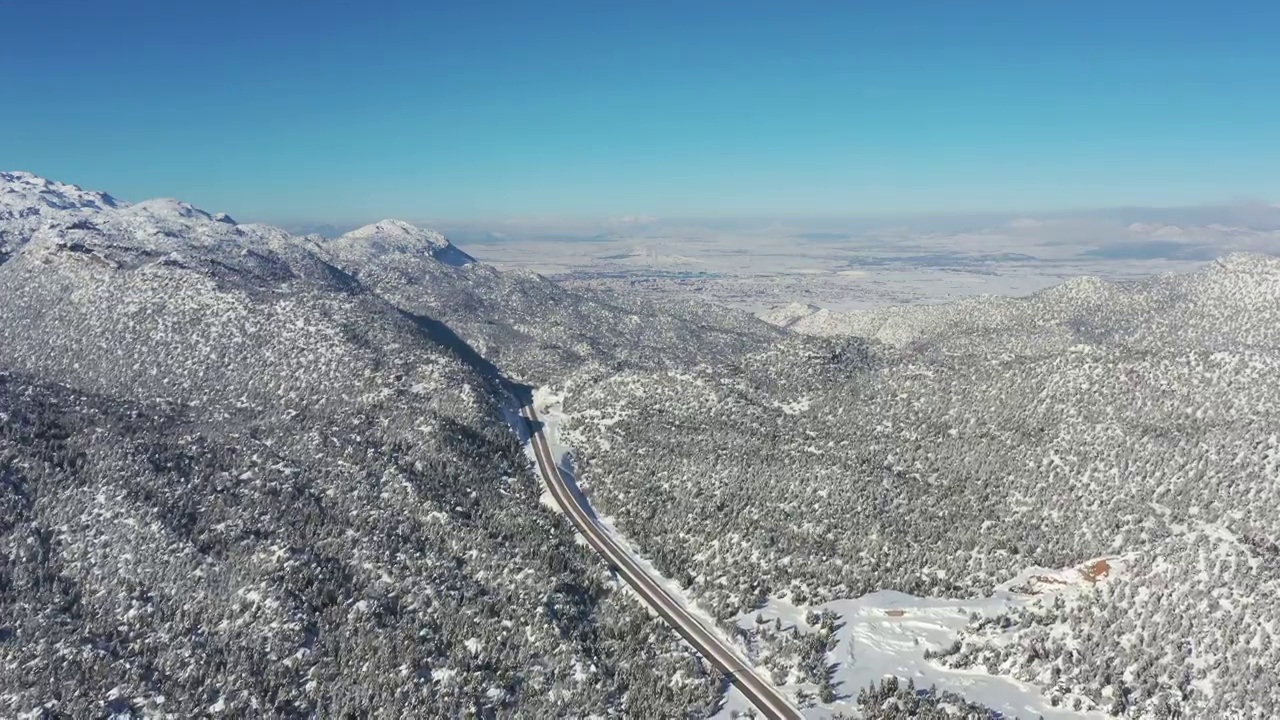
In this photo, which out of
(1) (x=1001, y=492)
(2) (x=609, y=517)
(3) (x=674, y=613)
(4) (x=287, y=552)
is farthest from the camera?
(2) (x=609, y=517)

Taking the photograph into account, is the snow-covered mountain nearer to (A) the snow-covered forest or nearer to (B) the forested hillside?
(A) the snow-covered forest

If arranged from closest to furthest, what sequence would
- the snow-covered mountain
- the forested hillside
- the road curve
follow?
the forested hillside < the snow-covered mountain < the road curve

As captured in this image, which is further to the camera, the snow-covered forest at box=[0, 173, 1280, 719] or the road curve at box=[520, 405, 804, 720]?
the road curve at box=[520, 405, 804, 720]

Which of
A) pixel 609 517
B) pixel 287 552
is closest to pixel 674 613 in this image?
pixel 609 517

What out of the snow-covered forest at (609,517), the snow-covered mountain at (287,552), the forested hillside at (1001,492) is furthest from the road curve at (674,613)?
the forested hillside at (1001,492)

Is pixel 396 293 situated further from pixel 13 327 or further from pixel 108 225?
pixel 13 327

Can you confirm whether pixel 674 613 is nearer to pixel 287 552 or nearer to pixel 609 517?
pixel 609 517

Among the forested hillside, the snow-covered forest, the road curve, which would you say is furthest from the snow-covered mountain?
the forested hillside

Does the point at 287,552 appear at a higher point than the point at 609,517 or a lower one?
higher

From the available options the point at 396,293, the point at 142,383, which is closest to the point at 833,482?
A: the point at 142,383
